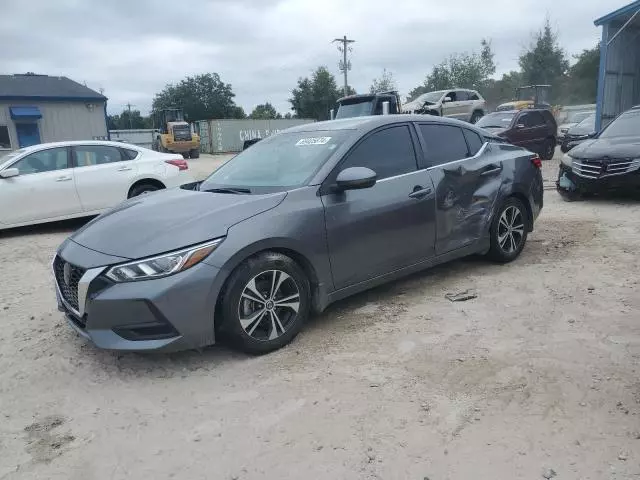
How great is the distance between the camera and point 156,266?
3.16 metres

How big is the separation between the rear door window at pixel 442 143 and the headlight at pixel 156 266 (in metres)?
2.40

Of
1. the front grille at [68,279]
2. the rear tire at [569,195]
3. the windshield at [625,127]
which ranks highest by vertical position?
the windshield at [625,127]

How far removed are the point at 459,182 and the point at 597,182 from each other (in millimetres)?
4695

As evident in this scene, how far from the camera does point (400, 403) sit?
9.31 ft

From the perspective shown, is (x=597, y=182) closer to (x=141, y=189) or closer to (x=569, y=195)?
(x=569, y=195)

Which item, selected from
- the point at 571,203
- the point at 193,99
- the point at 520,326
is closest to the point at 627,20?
the point at 571,203

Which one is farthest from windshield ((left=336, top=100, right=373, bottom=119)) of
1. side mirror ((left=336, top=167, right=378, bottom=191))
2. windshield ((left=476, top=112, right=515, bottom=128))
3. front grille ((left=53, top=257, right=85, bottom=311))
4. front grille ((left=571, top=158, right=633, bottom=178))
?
front grille ((left=53, top=257, right=85, bottom=311))

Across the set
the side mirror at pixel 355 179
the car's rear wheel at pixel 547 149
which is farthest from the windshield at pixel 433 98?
the side mirror at pixel 355 179

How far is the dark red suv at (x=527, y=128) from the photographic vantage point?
1500 cm

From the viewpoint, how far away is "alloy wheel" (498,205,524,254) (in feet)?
17.0

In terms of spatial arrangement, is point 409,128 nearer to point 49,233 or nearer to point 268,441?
point 268,441

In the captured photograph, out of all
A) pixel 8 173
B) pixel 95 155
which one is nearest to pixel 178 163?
pixel 95 155

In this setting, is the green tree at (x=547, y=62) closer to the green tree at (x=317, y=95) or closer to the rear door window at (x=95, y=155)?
the green tree at (x=317, y=95)

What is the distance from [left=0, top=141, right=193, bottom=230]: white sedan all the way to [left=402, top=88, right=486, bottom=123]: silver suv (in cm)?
1423
